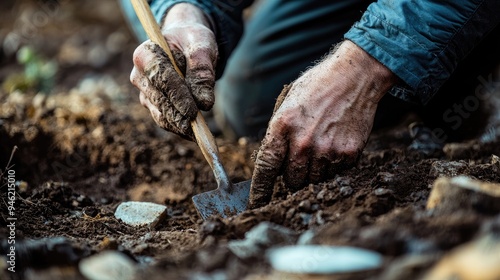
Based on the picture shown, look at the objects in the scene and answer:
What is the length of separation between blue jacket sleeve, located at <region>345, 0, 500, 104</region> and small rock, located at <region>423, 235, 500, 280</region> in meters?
0.84

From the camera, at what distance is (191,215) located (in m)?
1.83

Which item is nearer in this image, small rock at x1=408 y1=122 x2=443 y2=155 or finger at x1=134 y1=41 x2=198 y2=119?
finger at x1=134 y1=41 x2=198 y2=119

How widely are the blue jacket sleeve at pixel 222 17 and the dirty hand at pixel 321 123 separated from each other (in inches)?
24.8

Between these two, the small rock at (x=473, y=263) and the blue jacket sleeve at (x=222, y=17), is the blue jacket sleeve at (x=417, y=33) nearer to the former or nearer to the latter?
the blue jacket sleeve at (x=222, y=17)

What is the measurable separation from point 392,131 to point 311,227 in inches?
61.2

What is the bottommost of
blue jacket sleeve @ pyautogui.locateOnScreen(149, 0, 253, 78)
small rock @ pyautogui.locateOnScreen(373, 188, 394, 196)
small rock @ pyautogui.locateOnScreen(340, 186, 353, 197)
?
small rock @ pyautogui.locateOnScreen(373, 188, 394, 196)

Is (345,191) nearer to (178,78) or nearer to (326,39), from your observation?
(178,78)

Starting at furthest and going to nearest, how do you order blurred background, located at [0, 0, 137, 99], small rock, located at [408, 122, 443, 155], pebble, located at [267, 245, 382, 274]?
blurred background, located at [0, 0, 137, 99] → small rock, located at [408, 122, 443, 155] → pebble, located at [267, 245, 382, 274]

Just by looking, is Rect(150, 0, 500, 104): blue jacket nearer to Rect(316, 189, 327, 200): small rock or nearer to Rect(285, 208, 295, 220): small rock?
Rect(316, 189, 327, 200): small rock

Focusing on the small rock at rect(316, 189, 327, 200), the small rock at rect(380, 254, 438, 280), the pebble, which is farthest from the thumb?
the small rock at rect(380, 254, 438, 280)

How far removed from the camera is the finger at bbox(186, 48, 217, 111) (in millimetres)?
1696

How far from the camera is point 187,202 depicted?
6.64 ft

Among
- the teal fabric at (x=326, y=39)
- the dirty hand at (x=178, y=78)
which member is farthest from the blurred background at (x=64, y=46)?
the dirty hand at (x=178, y=78)

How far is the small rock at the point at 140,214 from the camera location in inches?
64.9
